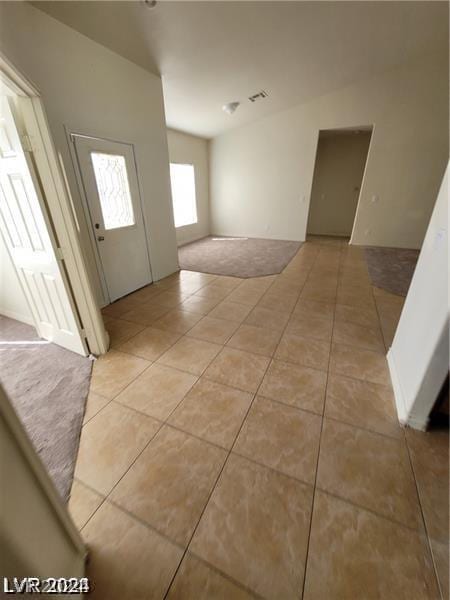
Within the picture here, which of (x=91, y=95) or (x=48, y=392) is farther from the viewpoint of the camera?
(x=91, y=95)

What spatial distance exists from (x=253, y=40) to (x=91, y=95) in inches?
80.7

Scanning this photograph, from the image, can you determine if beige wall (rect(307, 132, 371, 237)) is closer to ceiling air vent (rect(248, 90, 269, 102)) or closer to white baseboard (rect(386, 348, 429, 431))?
ceiling air vent (rect(248, 90, 269, 102))

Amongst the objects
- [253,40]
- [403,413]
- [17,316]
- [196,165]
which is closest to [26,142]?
[17,316]

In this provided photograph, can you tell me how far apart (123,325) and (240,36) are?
11.9 feet

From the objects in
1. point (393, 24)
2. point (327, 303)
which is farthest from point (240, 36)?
point (327, 303)

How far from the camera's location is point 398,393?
5.78 ft

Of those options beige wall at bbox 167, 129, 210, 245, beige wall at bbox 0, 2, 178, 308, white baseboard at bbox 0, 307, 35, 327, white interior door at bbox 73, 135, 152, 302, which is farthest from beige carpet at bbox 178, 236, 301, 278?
white baseboard at bbox 0, 307, 35, 327

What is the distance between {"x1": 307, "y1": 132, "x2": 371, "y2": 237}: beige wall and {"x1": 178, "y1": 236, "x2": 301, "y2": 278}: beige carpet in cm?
194

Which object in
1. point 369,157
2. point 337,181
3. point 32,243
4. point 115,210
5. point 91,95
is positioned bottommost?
point 32,243

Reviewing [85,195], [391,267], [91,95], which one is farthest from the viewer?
[391,267]

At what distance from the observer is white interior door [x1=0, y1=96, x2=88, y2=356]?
1689mm

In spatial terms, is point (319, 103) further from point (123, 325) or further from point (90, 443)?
point (90, 443)

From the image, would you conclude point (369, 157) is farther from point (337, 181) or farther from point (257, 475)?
point (257, 475)

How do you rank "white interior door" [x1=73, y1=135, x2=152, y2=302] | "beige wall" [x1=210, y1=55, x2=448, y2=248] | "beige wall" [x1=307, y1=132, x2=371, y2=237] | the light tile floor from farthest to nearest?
1. "beige wall" [x1=307, y1=132, x2=371, y2=237]
2. "beige wall" [x1=210, y1=55, x2=448, y2=248]
3. "white interior door" [x1=73, y1=135, x2=152, y2=302]
4. the light tile floor
